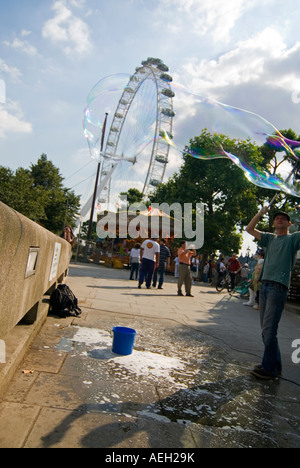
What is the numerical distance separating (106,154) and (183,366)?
1413 inches

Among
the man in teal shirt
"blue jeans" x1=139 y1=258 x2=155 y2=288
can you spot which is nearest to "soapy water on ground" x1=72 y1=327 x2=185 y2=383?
the man in teal shirt

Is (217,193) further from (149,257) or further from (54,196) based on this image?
(54,196)

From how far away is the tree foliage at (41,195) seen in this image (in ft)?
119

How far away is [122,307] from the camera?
6992 mm

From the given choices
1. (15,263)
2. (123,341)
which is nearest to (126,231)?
(123,341)

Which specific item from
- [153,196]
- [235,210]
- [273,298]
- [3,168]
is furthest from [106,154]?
[273,298]

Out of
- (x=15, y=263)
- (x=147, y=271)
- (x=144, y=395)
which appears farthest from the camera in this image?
(x=147, y=271)

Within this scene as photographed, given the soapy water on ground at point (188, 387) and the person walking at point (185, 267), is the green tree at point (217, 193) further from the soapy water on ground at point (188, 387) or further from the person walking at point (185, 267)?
the soapy water on ground at point (188, 387)

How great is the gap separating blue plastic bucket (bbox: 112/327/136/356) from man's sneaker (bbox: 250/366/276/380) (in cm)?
136

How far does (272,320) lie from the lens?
376 cm

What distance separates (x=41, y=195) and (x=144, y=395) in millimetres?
40029

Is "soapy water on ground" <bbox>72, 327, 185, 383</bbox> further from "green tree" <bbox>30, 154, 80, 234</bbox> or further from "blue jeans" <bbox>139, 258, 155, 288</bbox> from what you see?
"green tree" <bbox>30, 154, 80, 234</bbox>
